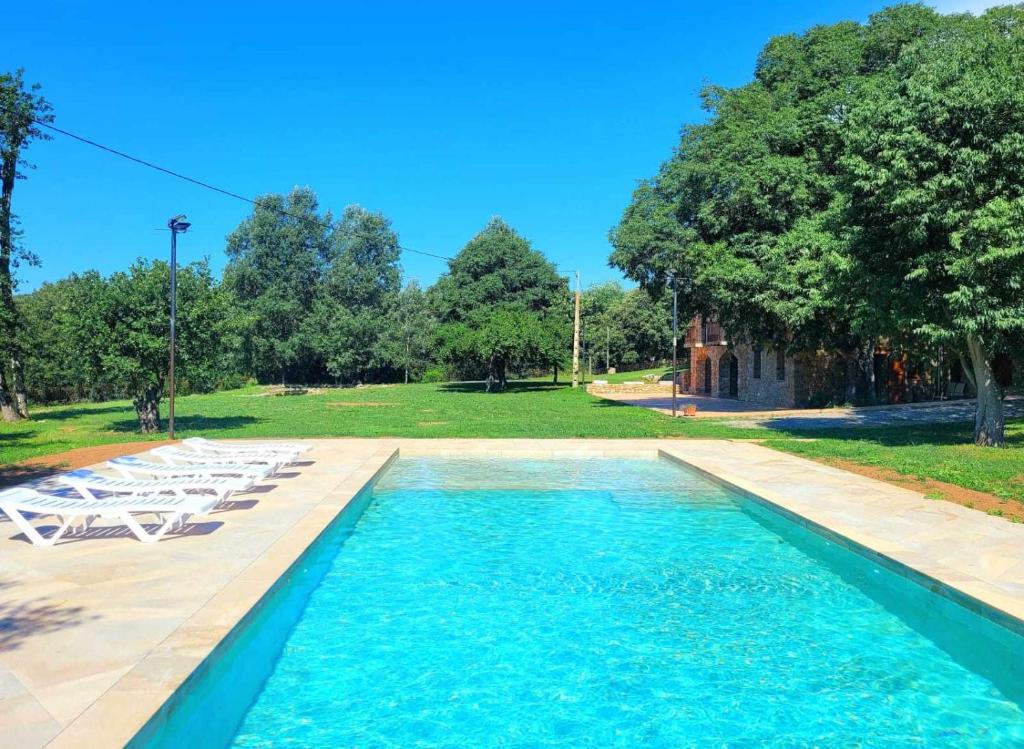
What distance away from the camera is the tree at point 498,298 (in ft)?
147

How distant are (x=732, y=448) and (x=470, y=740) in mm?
12572

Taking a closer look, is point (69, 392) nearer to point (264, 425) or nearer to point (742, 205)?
point (264, 425)

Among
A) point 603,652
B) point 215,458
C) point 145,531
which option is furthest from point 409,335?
point 603,652

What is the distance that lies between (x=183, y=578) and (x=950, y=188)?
13947 millimetres

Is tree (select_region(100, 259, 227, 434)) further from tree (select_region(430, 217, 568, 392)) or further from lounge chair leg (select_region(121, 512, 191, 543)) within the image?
tree (select_region(430, 217, 568, 392))

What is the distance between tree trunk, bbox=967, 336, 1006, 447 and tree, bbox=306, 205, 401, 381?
157ft

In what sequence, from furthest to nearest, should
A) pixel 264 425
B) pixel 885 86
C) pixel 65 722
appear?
pixel 264 425 < pixel 885 86 < pixel 65 722

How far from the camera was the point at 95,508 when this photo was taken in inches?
274

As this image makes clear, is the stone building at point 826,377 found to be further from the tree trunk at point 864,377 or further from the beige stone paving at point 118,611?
the beige stone paving at point 118,611

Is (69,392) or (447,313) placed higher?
(447,313)

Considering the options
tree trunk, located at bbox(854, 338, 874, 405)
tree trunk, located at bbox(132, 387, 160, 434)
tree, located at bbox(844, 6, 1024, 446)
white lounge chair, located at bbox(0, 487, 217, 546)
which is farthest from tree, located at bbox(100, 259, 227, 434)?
tree trunk, located at bbox(854, 338, 874, 405)

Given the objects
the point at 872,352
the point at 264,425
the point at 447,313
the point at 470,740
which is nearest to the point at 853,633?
the point at 470,740

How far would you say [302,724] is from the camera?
14.0 feet

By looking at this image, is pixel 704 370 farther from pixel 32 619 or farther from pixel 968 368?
pixel 32 619
